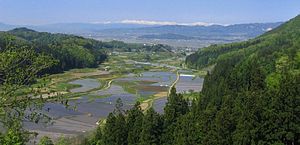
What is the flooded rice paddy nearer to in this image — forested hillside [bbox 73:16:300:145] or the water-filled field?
the water-filled field

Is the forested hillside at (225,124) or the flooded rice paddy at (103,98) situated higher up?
the forested hillside at (225,124)

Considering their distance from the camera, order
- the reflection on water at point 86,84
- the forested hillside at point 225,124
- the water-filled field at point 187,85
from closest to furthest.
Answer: the forested hillside at point 225,124 → the reflection on water at point 86,84 → the water-filled field at point 187,85

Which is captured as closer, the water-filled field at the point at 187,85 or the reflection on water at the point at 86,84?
the reflection on water at the point at 86,84

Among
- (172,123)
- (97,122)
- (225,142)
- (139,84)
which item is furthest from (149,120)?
(139,84)

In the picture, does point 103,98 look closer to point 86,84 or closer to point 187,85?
point 86,84

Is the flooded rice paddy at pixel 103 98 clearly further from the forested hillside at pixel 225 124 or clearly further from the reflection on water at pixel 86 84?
the forested hillside at pixel 225 124

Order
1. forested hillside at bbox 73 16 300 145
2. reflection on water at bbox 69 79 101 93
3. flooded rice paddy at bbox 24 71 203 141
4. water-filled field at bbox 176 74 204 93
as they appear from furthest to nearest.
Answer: water-filled field at bbox 176 74 204 93
reflection on water at bbox 69 79 101 93
flooded rice paddy at bbox 24 71 203 141
forested hillside at bbox 73 16 300 145

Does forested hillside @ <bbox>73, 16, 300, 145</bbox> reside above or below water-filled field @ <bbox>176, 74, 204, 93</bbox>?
above

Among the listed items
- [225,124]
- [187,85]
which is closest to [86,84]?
[187,85]

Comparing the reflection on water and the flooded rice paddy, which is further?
the reflection on water

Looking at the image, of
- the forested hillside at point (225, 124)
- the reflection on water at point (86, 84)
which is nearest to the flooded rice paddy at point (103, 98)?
the reflection on water at point (86, 84)

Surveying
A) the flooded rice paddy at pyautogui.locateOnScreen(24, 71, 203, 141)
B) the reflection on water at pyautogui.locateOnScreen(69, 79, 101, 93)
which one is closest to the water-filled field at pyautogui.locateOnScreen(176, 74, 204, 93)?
the flooded rice paddy at pyautogui.locateOnScreen(24, 71, 203, 141)
